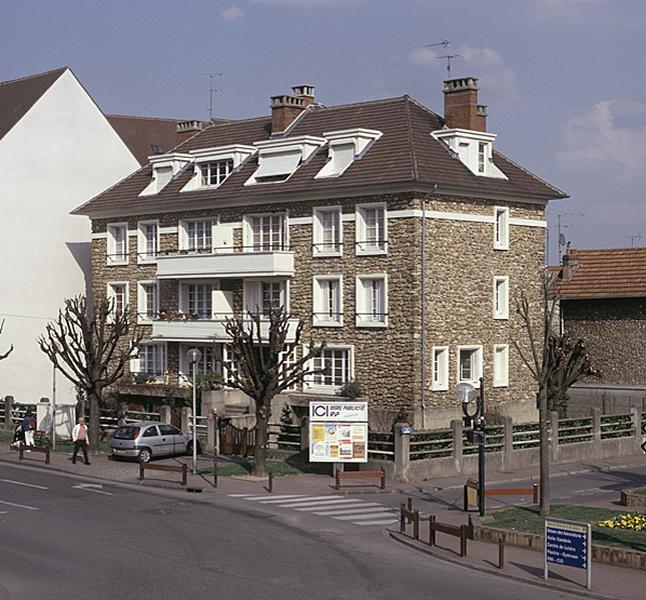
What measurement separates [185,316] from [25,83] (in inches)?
667

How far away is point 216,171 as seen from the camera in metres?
55.2

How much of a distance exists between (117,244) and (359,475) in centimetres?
2488

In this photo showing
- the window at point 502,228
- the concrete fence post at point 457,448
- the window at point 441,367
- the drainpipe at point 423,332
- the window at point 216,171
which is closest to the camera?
the concrete fence post at point 457,448

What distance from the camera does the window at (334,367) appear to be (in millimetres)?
48969

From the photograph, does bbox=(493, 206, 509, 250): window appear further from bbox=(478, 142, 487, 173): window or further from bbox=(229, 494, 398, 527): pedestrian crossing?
bbox=(229, 494, 398, 527): pedestrian crossing

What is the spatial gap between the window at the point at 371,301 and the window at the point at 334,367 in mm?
1367

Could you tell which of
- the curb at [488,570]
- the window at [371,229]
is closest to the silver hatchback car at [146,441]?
the window at [371,229]

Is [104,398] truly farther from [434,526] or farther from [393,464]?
[434,526]

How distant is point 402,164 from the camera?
157 feet

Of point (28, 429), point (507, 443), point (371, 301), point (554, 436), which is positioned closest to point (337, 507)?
point (507, 443)

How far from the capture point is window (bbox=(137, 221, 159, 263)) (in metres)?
56.5

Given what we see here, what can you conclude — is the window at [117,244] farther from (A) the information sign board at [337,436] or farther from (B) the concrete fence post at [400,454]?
(B) the concrete fence post at [400,454]

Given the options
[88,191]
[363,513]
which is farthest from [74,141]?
[363,513]

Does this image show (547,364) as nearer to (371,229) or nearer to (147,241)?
(371,229)
